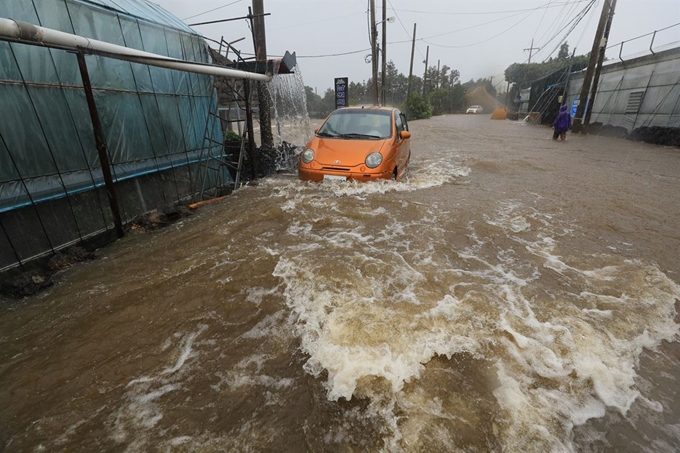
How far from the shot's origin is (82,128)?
4547mm

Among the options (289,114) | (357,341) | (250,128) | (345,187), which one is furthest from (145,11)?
(357,341)

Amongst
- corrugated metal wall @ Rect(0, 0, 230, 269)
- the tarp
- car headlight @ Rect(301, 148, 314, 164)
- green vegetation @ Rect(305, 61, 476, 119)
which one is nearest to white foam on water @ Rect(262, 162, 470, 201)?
car headlight @ Rect(301, 148, 314, 164)

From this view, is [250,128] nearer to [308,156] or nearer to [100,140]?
[308,156]

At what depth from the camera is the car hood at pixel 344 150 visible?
5.68 metres

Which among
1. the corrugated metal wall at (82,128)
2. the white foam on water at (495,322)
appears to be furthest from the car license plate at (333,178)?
the corrugated metal wall at (82,128)

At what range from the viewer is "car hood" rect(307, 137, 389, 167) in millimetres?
5676

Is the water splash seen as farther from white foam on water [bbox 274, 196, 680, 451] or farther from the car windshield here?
white foam on water [bbox 274, 196, 680, 451]

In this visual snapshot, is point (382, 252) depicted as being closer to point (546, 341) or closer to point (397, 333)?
point (397, 333)

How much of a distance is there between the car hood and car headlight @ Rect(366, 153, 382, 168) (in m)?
0.08

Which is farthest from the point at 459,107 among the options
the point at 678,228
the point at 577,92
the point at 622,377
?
the point at 622,377

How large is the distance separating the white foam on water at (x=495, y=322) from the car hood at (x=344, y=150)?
2.15m

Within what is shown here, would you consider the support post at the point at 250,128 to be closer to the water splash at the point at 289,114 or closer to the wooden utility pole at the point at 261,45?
the water splash at the point at 289,114

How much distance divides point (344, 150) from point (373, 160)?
1.99 ft

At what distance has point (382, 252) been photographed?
3746mm
